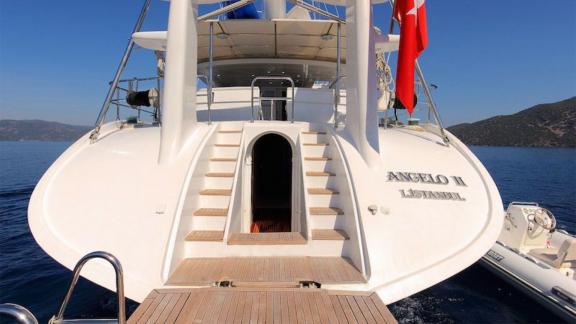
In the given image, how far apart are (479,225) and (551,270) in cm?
342

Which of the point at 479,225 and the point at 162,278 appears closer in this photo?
the point at 162,278

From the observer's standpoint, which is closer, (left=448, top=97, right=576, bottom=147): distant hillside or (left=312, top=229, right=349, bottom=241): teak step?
(left=312, top=229, right=349, bottom=241): teak step

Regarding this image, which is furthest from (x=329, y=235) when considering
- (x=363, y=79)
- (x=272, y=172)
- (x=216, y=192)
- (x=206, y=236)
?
(x=272, y=172)

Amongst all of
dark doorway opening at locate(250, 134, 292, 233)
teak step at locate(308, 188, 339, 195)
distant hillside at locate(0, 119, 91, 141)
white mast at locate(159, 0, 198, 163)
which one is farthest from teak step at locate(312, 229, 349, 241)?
distant hillside at locate(0, 119, 91, 141)

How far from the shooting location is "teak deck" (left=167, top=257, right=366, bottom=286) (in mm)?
2973

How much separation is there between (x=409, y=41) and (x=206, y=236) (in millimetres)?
2935

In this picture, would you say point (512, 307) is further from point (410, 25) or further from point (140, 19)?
point (140, 19)

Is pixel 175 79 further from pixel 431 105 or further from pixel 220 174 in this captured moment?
pixel 431 105

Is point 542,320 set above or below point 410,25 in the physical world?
below

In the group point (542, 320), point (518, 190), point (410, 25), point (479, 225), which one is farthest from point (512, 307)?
point (518, 190)

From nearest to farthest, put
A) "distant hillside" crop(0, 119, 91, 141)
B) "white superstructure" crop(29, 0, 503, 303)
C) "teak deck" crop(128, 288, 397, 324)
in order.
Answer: "teak deck" crop(128, 288, 397, 324) < "white superstructure" crop(29, 0, 503, 303) < "distant hillside" crop(0, 119, 91, 141)

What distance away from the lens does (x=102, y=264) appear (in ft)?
9.82

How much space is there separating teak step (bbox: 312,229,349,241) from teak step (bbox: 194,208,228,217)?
1029mm

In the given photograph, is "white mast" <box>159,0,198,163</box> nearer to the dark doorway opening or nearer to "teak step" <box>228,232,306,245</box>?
"teak step" <box>228,232,306,245</box>
